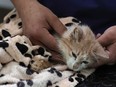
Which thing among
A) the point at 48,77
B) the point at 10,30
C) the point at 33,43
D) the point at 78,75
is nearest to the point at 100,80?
the point at 78,75

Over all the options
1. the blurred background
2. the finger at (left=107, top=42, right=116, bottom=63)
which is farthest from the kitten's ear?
the blurred background

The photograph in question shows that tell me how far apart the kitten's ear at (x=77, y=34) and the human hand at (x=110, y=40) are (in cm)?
8

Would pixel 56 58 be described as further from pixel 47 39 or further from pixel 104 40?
pixel 104 40

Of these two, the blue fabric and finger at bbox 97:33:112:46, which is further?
the blue fabric

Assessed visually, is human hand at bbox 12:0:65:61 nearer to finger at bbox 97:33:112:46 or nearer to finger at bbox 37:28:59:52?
finger at bbox 37:28:59:52

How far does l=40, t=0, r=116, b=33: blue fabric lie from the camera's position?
128 centimetres

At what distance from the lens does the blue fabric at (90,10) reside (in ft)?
4.21

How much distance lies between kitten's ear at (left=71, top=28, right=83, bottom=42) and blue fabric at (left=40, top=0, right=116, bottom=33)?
181mm

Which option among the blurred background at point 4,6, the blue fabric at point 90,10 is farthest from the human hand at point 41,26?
Result: the blurred background at point 4,6

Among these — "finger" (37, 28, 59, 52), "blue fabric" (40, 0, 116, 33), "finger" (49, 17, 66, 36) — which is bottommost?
"finger" (37, 28, 59, 52)

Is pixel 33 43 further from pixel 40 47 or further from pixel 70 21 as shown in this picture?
pixel 70 21

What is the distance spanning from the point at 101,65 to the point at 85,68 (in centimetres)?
7

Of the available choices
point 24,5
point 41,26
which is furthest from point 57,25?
point 24,5

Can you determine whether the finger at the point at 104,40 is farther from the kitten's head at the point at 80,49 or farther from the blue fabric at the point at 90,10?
the blue fabric at the point at 90,10
